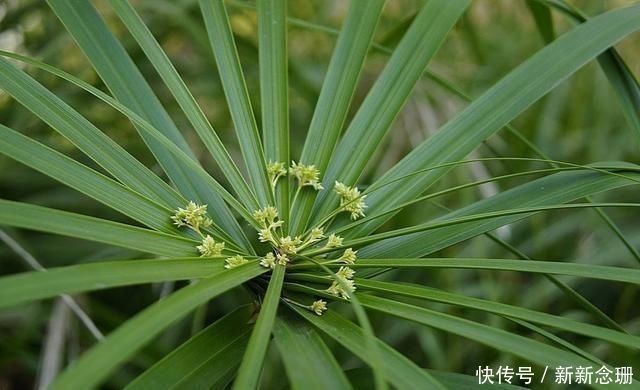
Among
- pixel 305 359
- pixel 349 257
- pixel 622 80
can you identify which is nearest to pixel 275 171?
pixel 349 257

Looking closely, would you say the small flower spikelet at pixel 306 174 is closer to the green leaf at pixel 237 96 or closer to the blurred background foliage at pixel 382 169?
the green leaf at pixel 237 96

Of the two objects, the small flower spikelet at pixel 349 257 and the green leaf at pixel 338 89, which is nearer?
the small flower spikelet at pixel 349 257

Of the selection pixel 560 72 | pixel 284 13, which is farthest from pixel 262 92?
pixel 560 72

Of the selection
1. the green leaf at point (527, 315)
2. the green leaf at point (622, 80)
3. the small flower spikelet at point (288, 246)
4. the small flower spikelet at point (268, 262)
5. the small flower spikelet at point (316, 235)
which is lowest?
the green leaf at point (527, 315)

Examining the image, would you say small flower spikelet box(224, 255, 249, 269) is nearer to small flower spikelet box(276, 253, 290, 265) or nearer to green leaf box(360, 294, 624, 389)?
small flower spikelet box(276, 253, 290, 265)

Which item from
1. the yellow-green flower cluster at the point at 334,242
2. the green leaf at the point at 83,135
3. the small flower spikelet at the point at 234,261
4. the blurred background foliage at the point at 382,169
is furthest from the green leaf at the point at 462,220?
the blurred background foliage at the point at 382,169

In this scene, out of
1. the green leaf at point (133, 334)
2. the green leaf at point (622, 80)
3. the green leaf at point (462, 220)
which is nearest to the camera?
the green leaf at point (133, 334)
